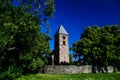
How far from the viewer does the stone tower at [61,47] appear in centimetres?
6625

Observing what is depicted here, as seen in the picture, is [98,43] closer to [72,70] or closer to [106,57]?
[106,57]

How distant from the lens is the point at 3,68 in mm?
37969

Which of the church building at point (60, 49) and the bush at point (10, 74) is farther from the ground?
the church building at point (60, 49)

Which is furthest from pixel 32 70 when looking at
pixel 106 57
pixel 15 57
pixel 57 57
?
pixel 57 57

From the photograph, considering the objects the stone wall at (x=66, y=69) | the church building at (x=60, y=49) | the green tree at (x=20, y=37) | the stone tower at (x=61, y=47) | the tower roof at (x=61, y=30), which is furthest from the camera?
the tower roof at (x=61, y=30)

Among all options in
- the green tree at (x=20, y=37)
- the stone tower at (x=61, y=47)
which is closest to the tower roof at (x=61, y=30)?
the stone tower at (x=61, y=47)

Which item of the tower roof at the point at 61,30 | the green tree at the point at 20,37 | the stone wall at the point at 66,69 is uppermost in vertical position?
the tower roof at the point at 61,30

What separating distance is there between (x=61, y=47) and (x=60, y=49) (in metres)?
0.87

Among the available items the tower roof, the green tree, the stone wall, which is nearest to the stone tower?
the tower roof

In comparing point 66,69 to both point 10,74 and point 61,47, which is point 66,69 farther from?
point 61,47

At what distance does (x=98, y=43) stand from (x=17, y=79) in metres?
25.9

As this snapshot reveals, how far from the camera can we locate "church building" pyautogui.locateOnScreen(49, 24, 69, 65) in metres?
65.9

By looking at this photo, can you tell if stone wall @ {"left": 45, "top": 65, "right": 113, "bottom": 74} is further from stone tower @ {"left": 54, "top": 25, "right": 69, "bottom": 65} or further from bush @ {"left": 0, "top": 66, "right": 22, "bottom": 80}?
stone tower @ {"left": 54, "top": 25, "right": 69, "bottom": 65}

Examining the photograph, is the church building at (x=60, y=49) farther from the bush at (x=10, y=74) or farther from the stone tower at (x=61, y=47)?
the bush at (x=10, y=74)
